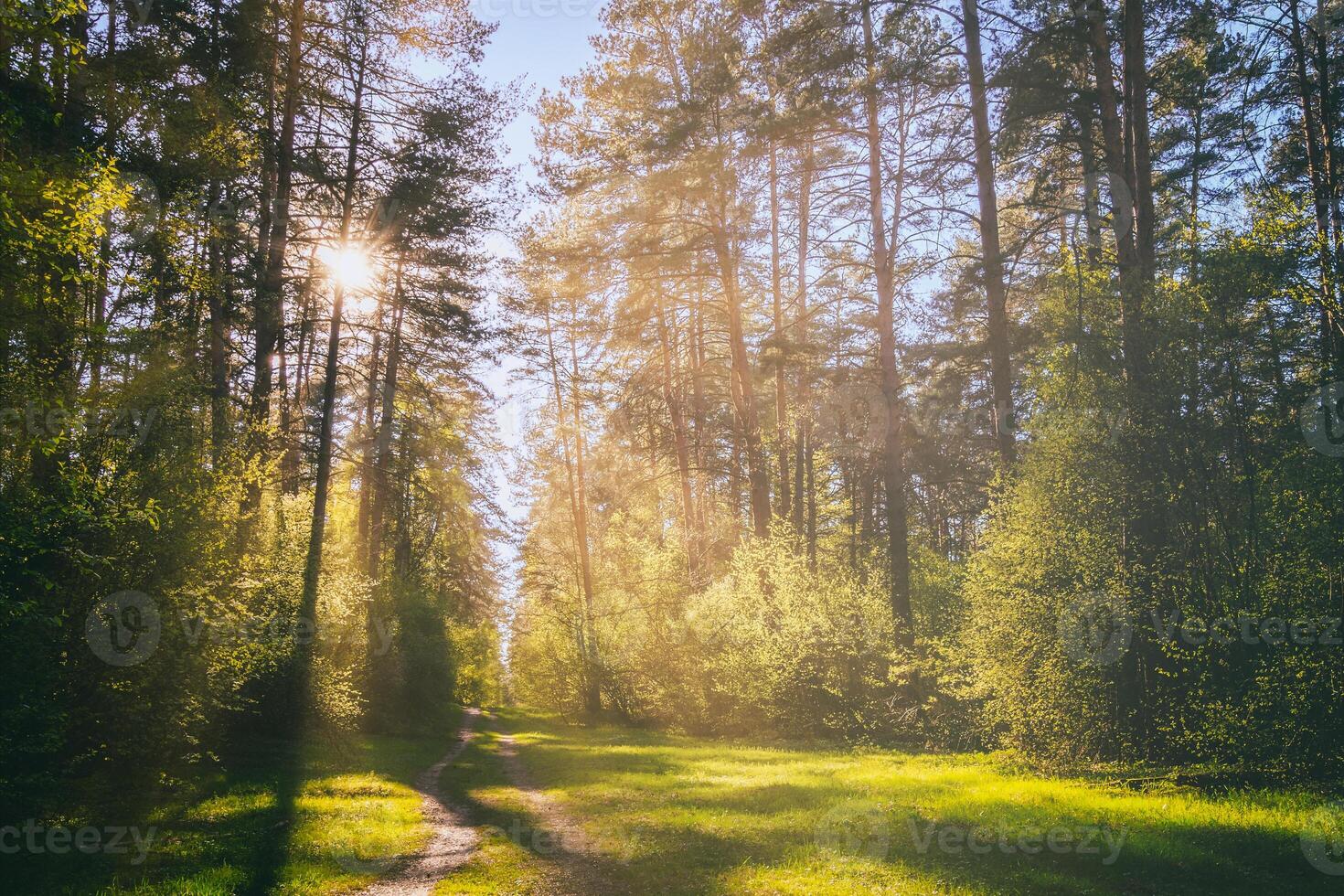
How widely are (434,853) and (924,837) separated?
5750 mm

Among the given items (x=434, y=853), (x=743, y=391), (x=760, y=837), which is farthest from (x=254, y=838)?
(x=743, y=391)

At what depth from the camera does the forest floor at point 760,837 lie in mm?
6859

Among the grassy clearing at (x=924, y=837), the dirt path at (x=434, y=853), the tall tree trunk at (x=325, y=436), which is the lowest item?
the dirt path at (x=434, y=853)

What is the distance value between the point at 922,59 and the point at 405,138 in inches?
450

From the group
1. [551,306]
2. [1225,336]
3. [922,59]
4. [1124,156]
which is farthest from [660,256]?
[1225,336]

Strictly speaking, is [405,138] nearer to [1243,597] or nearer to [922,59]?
[922,59]

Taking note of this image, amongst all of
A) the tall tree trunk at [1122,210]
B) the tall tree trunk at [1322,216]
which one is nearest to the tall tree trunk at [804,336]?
the tall tree trunk at [1122,210]

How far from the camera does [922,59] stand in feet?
47.0

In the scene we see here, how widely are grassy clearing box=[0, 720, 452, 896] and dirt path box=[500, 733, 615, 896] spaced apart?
1607 mm

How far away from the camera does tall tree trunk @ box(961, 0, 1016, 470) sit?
49.8ft

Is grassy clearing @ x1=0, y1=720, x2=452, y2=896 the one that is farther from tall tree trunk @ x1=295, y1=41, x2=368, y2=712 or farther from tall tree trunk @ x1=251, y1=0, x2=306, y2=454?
tall tree trunk @ x1=251, y1=0, x2=306, y2=454

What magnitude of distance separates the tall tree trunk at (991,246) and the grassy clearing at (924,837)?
6.83m

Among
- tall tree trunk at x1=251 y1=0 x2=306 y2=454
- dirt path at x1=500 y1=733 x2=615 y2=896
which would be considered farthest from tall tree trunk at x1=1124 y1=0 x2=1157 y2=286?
tall tree trunk at x1=251 y1=0 x2=306 y2=454

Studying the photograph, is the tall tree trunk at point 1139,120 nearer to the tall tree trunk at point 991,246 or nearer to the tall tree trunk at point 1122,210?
the tall tree trunk at point 1122,210
